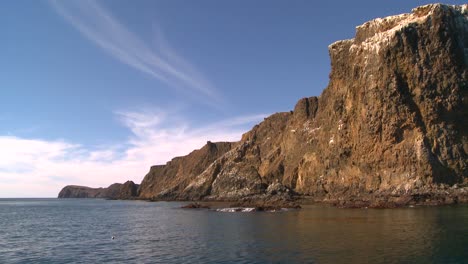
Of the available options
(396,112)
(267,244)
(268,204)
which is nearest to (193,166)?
(268,204)

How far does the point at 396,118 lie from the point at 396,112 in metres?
1.33

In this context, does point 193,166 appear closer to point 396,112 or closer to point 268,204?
point 268,204

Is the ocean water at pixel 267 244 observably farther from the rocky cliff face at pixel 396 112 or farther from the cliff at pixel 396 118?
the rocky cliff face at pixel 396 112

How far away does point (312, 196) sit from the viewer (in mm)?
98938

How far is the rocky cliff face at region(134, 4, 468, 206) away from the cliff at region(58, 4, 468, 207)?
0.18 m

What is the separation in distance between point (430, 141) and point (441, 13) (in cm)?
2693

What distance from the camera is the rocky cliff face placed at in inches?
3091

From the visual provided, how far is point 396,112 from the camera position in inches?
3312

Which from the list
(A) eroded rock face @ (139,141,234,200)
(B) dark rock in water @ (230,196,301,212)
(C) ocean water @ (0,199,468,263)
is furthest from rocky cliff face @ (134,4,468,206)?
(A) eroded rock face @ (139,141,234,200)

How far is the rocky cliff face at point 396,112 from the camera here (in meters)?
78.5

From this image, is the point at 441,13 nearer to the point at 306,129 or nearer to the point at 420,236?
the point at 306,129

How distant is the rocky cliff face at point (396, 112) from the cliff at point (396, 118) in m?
0.18

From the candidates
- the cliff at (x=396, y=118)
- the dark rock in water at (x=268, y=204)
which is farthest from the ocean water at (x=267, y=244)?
the cliff at (x=396, y=118)

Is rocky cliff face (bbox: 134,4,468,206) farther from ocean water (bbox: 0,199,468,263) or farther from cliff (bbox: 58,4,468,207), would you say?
ocean water (bbox: 0,199,468,263)
